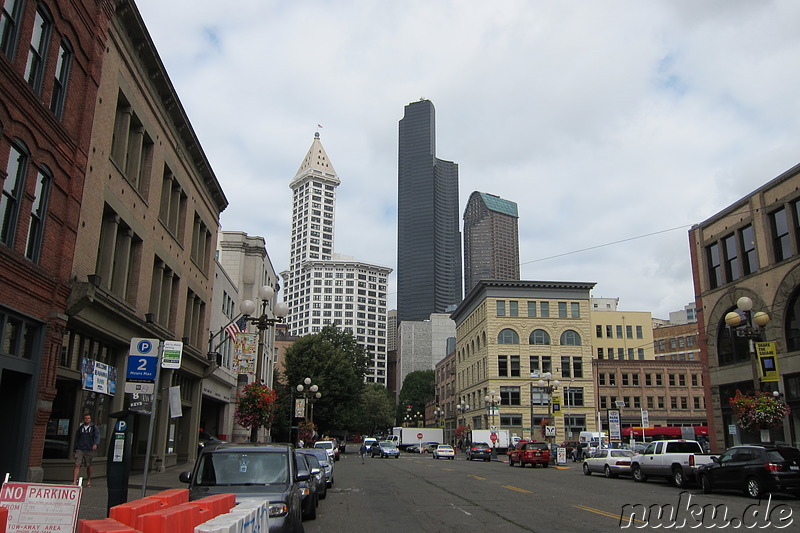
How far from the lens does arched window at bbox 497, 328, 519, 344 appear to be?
74250mm

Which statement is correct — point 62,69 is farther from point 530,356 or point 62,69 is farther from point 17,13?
point 530,356

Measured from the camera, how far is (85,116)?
17656 millimetres

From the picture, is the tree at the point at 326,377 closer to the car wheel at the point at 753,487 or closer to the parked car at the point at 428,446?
the parked car at the point at 428,446

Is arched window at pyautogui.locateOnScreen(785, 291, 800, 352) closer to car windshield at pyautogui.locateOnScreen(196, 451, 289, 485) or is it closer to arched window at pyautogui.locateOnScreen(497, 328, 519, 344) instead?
car windshield at pyautogui.locateOnScreen(196, 451, 289, 485)

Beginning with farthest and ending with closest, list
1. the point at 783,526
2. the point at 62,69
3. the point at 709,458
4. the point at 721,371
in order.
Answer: the point at 721,371
the point at 709,458
the point at 62,69
the point at 783,526

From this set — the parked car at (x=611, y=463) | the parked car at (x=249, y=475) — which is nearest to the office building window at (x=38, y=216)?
the parked car at (x=249, y=475)

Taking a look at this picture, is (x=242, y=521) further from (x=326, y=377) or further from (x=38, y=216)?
(x=326, y=377)

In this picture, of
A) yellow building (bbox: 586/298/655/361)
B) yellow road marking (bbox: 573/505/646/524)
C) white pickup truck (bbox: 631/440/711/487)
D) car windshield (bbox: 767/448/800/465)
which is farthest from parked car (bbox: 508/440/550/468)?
yellow building (bbox: 586/298/655/361)

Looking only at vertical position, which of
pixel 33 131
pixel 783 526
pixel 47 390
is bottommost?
pixel 783 526

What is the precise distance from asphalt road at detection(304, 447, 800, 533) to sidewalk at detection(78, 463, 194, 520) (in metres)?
4.30

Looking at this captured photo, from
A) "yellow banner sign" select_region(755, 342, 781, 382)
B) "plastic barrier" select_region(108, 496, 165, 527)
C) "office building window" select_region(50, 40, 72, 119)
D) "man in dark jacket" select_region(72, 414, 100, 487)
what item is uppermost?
"office building window" select_region(50, 40, 72, 119)

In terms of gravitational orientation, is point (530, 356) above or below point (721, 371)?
above

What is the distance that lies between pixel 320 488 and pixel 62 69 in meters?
13.3

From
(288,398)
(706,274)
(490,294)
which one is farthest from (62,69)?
(490,294)
